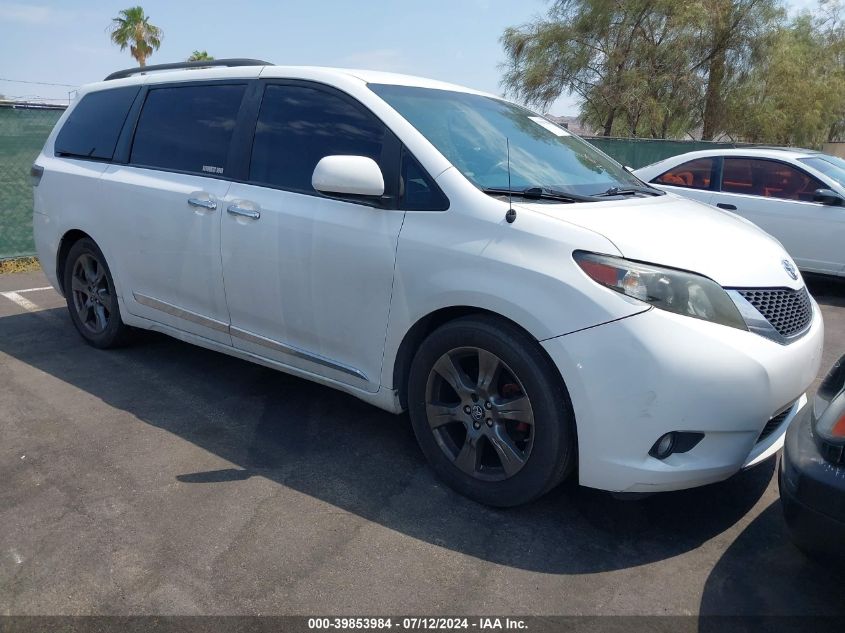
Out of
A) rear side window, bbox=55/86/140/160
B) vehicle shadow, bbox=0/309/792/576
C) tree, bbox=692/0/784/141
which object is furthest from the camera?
tree, bbox=692/0/784/141

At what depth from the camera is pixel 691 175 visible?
26.3 feet

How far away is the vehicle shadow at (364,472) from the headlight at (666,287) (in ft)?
3.05

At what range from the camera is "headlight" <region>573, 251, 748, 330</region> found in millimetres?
2645

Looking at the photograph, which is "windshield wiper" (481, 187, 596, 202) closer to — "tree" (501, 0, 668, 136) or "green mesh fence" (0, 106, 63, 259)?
"green mesh fence" (0, 106, 63, 259)

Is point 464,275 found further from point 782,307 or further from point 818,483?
point 818,483

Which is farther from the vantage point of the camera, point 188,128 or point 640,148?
point 640,148

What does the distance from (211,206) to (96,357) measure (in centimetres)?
182

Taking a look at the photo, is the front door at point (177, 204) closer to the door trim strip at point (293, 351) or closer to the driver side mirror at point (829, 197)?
the door trim strip at point (293, 351)

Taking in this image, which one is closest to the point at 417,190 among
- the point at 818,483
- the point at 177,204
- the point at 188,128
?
the point at 177,204

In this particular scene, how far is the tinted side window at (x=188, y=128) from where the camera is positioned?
400 cm

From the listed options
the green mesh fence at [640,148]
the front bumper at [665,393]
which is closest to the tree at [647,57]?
the green mesh fence at [640,148]

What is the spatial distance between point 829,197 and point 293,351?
603 centimetres

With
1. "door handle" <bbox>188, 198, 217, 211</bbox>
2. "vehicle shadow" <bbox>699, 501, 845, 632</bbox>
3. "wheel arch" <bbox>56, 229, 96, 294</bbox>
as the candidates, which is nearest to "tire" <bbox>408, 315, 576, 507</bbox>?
"vehicle shadow" <bbox>699, 501, 845, 632</bbox>

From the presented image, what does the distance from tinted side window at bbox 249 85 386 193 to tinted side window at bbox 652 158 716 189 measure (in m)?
5.56
